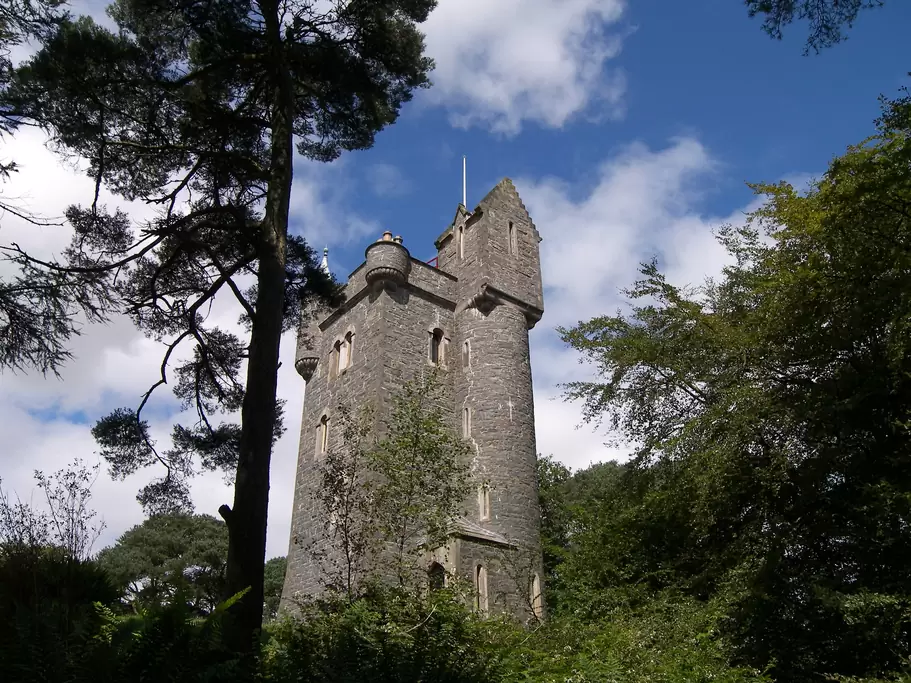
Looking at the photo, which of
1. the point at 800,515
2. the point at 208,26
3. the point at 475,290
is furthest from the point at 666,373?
the point at 208,26

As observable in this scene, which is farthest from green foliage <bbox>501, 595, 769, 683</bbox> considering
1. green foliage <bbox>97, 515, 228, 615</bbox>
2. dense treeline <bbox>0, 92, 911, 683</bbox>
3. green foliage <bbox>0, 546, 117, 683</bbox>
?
green foliage <bbox>97, 515, 228, 615</bbox>

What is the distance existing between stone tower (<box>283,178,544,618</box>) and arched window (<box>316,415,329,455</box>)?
3 centimetres

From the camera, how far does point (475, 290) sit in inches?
781

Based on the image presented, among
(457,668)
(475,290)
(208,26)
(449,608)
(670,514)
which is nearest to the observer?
(457,668)

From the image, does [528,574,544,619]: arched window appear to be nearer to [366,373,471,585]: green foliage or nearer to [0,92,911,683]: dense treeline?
[0,92,911,683]: dense treeline

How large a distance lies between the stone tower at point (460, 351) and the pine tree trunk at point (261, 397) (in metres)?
7.51


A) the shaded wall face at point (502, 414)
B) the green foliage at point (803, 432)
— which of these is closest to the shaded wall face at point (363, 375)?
the shaded wall face at point (502, 414)

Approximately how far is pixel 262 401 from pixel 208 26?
A: 5.43 metres

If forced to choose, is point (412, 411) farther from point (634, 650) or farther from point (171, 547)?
point (171, 547)

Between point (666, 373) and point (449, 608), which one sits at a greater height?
point (666, 373)

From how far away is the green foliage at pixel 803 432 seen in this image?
9258 mm

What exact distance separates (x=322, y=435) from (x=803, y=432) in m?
13.2

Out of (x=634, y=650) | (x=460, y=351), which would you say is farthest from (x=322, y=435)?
(x=634, y=650)

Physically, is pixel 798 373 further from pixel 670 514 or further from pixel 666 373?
pixel 670 514
